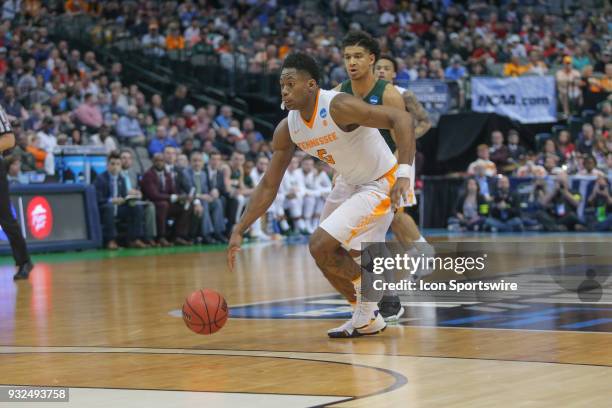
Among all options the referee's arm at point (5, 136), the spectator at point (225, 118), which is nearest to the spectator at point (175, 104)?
the spectator at point (225, 118)

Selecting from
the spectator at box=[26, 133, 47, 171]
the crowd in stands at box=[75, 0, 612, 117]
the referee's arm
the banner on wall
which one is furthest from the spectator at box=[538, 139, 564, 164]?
the referee's arm

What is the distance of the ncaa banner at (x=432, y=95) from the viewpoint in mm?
25797

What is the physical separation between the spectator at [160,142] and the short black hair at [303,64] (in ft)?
47.2

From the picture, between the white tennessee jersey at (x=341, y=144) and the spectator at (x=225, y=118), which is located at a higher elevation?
the spectator at (x=225, y=118)

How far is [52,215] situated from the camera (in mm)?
18562

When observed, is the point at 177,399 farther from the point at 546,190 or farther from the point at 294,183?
the point at 546,190

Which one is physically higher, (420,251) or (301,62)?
(301,62)

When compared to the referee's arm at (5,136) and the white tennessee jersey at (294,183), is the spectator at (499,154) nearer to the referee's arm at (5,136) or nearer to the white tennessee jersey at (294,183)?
the white tennessee jersey at (294,183)

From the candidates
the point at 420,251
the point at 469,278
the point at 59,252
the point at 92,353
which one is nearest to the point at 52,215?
the point at 59,252

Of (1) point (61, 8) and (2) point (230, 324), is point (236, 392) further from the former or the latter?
(1) point (61, 8)

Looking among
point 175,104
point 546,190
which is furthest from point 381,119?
point 175,104

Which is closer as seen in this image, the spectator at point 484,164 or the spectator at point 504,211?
the spectator at point 504,211

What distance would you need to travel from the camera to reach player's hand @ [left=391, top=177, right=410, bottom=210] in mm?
7109

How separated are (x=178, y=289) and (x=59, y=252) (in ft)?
24.2
